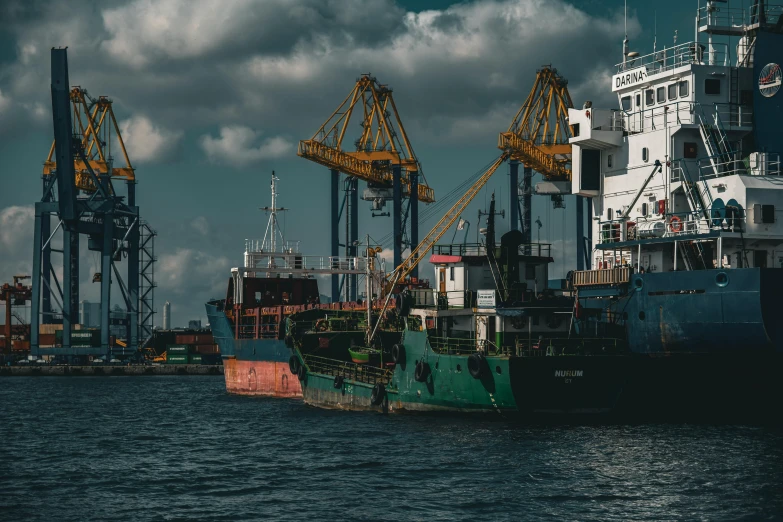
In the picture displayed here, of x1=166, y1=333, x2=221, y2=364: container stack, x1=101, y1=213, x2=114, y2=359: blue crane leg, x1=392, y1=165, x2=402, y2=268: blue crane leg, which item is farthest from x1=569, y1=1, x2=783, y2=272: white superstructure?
x1=166, y1=333, x2=221, y2=364: container stack

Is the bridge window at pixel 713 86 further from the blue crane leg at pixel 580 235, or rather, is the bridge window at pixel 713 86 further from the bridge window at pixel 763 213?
the blue crane leg at pixel 580 235

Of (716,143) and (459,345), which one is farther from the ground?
(716,143)

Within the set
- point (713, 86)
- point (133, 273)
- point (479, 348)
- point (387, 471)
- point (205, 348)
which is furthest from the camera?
point (205, 348)

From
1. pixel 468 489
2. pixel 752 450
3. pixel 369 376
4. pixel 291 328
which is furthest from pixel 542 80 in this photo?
pixel 468 489

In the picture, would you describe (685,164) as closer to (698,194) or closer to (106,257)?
(698,194)

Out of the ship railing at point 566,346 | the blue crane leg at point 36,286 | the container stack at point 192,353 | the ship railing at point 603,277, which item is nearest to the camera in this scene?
the ship railing at point 566,346

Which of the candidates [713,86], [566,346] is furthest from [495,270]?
[713,86]

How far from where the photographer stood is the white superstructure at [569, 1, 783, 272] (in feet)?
136

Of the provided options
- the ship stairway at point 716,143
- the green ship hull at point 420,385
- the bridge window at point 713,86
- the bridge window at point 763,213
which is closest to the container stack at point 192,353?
the green ship hull at point 420,385

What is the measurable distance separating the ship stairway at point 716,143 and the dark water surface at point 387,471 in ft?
37.1

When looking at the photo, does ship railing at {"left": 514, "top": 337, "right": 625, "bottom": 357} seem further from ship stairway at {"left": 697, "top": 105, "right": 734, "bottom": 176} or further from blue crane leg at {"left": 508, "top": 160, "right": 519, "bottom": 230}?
blue crane leg at {"left": 508, "top": 160, "right": 519, "bottom": 230}

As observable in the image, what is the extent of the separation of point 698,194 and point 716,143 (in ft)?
8.56

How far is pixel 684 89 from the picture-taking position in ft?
152

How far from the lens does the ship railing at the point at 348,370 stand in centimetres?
4566
